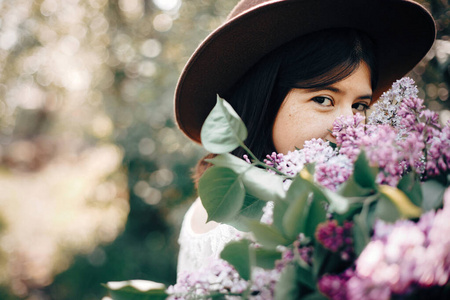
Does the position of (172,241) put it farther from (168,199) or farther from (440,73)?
(440,73)

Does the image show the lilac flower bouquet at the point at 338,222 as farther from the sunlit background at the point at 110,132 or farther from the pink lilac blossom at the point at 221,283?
the sunlit background at the point at 110,132

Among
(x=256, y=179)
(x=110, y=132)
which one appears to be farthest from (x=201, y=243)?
(x=110, y=132)

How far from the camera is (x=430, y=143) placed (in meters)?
0.46

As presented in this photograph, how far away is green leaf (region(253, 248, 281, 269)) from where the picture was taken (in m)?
0.44

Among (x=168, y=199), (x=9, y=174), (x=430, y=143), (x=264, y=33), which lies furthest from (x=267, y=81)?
(x=9, y=174)

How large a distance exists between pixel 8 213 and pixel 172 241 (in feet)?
10.0

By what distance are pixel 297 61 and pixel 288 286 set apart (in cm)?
65

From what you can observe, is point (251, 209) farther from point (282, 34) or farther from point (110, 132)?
point (110, 132)

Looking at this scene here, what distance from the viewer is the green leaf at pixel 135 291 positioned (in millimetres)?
454

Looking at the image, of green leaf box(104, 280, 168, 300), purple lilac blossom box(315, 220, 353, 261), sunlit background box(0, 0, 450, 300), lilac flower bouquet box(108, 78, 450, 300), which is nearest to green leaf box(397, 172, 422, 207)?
lilac flower bouquet box(108, 78, 450, 300)

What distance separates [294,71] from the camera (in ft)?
2.98

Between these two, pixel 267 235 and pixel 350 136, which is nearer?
pixel 267 235

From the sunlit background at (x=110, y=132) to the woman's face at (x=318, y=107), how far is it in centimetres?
167

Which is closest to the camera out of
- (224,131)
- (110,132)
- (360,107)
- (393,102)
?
(224,131)
